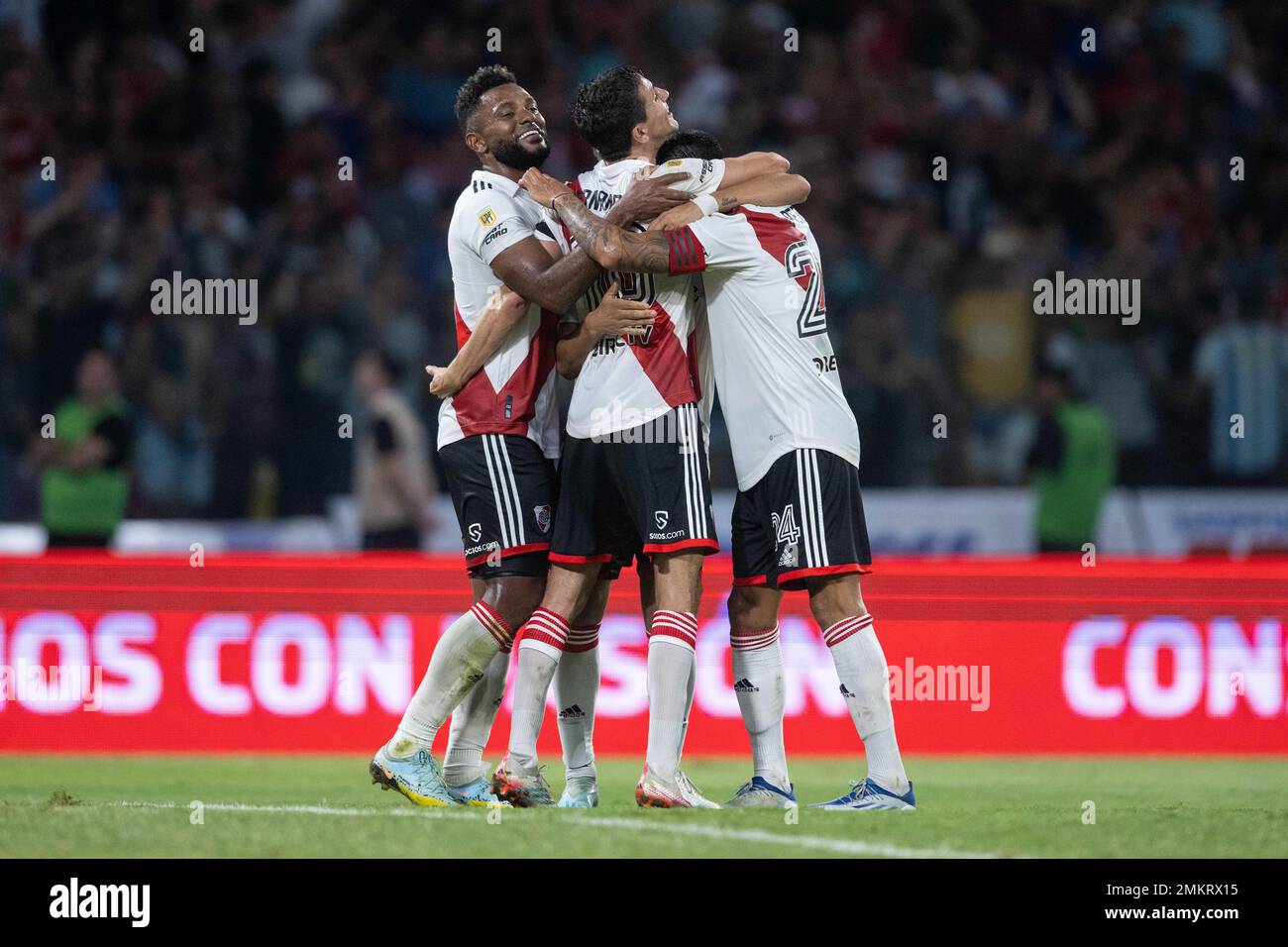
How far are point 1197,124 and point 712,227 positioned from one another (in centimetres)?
889

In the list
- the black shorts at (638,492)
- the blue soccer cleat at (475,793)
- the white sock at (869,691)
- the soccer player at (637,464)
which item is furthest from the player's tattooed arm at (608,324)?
the blue soccer cleat at (475,793)

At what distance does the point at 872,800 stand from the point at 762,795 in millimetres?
429

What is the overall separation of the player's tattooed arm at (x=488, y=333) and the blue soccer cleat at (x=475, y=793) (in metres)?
1.36

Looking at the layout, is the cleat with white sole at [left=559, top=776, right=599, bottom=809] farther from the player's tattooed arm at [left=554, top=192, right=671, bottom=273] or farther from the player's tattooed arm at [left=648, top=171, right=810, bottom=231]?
the player's tattooed arm at [left=648, top=171, right=810, bottom=231]

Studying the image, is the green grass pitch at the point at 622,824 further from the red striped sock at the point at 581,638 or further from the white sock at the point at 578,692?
the red striped sock at the point at 581,638

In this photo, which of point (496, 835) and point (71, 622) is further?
point (71, 622)

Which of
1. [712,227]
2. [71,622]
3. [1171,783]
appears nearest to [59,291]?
[71,622]

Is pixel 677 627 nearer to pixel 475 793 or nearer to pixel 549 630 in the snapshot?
pixel 549 630

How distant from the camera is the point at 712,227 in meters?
5.56

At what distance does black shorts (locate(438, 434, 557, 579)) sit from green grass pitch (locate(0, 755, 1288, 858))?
88 centimetres

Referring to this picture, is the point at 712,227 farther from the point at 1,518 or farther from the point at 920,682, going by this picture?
the point at 1,518

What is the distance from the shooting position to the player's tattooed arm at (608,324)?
561cm

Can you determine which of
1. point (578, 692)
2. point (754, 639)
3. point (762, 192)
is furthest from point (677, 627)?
point (762, 192)

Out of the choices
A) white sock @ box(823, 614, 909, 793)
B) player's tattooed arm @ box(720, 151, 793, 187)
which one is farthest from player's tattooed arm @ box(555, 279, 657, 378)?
white sock @ box(823, 614, 909, 793)
